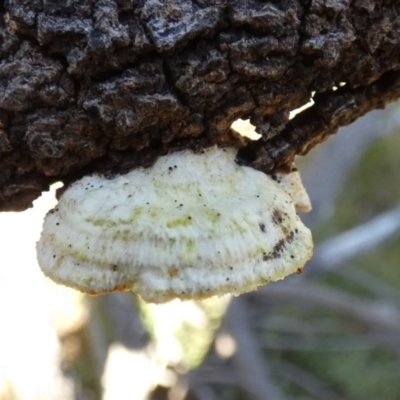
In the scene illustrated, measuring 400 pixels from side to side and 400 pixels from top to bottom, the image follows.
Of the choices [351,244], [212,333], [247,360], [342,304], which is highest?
[351,244]

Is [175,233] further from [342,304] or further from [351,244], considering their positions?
[351,244]

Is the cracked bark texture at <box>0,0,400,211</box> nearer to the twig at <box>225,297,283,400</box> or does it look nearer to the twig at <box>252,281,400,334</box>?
the twig at <box>252,281,400,334</box>

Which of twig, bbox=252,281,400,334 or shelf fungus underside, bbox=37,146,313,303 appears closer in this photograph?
shelf fungus underside, bbox=37,146,313,303

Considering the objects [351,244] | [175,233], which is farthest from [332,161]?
[175,233]

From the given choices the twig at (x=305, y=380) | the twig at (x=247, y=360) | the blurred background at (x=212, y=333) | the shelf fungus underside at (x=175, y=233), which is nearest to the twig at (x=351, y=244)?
the blurred background at (x=212, y=333)

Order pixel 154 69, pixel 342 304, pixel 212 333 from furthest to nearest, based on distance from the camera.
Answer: pixel 212 333, pixel 342 304, pixel 154 69

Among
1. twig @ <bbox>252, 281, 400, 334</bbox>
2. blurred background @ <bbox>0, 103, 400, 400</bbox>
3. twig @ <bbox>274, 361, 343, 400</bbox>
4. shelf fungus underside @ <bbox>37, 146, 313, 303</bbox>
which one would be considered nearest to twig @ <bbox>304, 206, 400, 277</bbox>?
blurred background @ <bbox>0, 103, 400, 400</bbox>

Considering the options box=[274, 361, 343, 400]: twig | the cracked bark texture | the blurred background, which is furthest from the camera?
box=[274, 361, 343, 400]: twig

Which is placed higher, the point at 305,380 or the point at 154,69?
the point at 154,69
